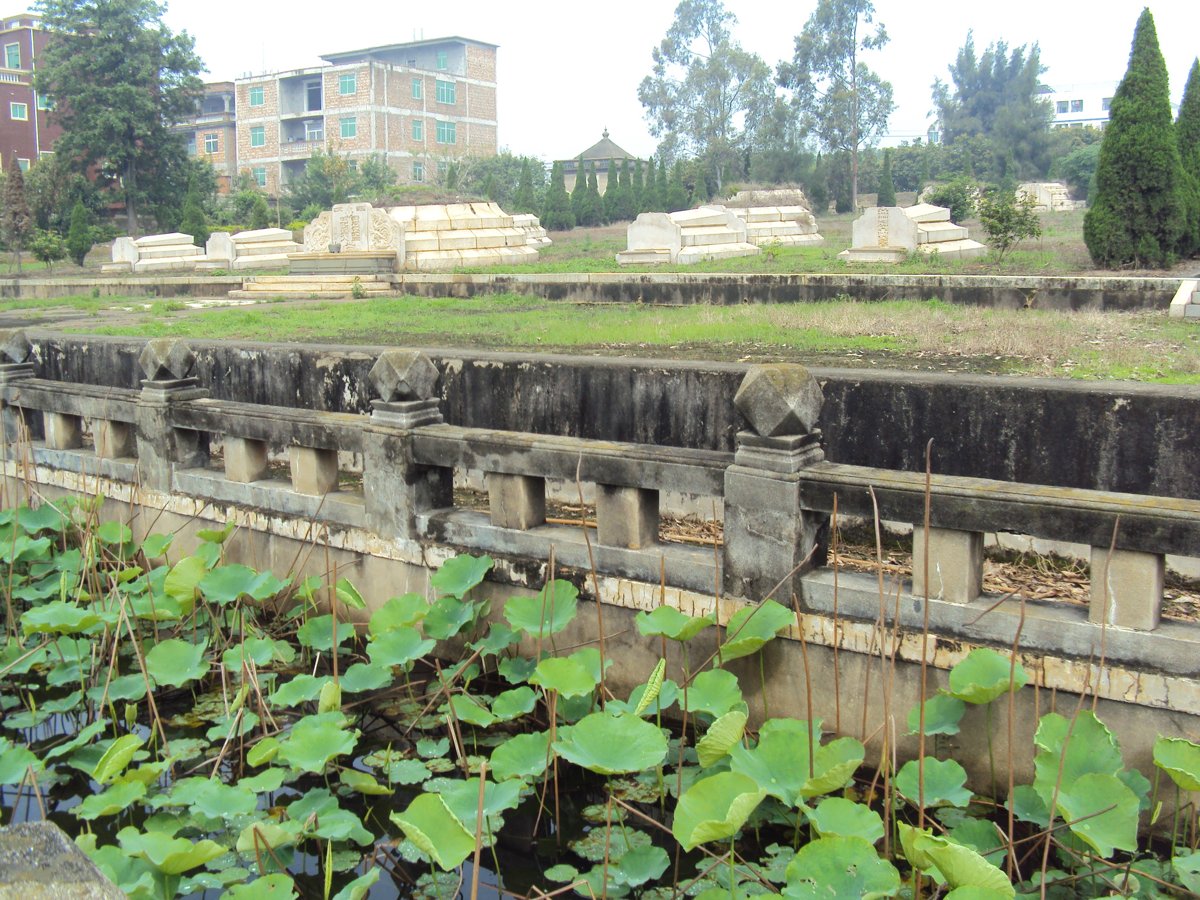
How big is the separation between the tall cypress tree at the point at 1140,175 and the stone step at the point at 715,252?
7061 mm

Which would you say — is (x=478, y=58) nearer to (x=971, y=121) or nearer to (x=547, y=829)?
(x=971, y=121)

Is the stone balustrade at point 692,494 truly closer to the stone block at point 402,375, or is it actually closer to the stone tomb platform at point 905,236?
the stone block at point 402,375

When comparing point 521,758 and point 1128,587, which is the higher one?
point 1128,587

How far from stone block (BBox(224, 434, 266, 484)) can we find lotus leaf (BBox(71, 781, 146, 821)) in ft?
8.51

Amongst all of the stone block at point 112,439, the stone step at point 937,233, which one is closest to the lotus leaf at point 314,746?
the stone block at point 112,439

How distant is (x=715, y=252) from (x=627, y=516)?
55.7 feet

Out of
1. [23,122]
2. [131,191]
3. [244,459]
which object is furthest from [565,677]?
[23,122]

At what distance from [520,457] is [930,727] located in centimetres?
222

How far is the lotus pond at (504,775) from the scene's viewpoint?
355 cm

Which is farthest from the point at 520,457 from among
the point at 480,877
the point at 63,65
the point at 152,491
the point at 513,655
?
the point at 63,65

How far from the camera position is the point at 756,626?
4328 millimetres

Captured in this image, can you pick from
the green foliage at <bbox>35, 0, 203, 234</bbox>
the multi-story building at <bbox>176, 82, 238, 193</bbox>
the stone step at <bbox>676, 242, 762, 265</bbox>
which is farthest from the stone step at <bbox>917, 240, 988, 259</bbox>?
the multi-story building at <bbox>176, 82, 238, 193</bbox>

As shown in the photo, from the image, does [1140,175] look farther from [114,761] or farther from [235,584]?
[114,761]

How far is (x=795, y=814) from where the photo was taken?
13.6ft
